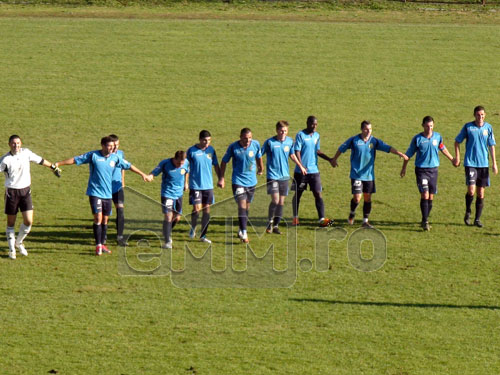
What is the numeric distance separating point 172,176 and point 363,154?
393 centimetres

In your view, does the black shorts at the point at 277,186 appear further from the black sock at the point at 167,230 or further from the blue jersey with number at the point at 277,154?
the black sock at the point at 167,230

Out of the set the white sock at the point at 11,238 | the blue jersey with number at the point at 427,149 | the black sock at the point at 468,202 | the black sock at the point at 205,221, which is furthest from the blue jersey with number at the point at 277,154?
the white sock at the point at 11,238

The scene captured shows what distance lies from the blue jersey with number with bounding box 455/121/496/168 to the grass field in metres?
1.37

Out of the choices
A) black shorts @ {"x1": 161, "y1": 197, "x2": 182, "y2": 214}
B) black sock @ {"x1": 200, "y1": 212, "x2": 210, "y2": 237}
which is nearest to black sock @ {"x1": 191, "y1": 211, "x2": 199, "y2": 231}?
black sock @ {"x1": 200, "y1": 212, "x2": 210, "y2": 237}

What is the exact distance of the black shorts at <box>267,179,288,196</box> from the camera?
18.8 meters

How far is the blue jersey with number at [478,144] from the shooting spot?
19344mm

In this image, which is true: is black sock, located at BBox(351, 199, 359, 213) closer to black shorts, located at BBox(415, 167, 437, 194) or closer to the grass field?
the grass field

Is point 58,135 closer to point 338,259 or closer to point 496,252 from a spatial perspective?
point 338,259

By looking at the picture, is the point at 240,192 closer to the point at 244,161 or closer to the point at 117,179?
the point at 244,161

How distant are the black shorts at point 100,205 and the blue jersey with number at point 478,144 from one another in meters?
7.18

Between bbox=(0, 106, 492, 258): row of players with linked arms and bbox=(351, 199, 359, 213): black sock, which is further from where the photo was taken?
bbox=(351, 199, 359, 213): black sock

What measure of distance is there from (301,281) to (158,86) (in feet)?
57.5

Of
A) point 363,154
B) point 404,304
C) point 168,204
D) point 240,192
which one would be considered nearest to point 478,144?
point 363,154

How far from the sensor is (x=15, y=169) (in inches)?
672
